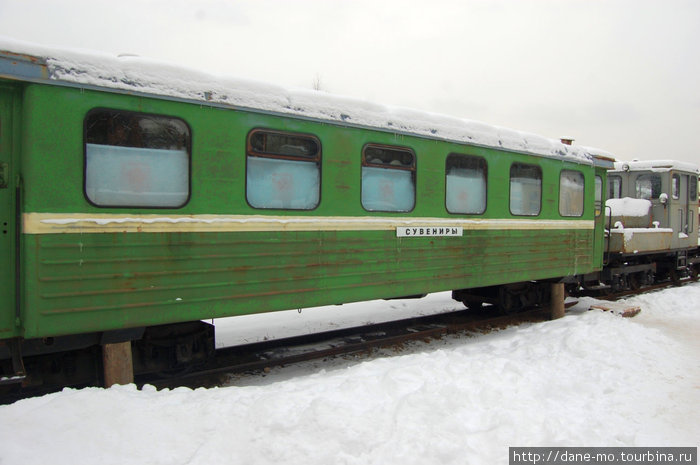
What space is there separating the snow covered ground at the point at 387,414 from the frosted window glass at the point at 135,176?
155 cm

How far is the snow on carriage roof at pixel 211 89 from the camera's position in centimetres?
371

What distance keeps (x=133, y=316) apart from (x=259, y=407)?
1411 mm

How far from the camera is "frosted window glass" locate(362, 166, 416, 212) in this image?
5742mm

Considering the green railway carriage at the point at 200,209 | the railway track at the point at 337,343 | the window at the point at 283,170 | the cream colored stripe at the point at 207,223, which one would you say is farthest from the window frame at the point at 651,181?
the window at the point at 283,170

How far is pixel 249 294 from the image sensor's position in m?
4.84

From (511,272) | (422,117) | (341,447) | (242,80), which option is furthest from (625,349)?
(242,80)

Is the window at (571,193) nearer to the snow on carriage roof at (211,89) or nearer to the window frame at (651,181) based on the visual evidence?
the snow on carriage roof at (211,89)

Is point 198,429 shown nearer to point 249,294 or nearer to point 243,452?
point 243,452

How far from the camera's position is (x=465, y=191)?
680cm

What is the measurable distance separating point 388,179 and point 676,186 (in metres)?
10.7

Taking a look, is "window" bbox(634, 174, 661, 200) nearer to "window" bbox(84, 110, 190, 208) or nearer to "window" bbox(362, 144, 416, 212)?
"window" bbox(362, 144, 416, 212)

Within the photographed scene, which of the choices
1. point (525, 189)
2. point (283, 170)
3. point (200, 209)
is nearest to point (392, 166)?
point (283, 170)

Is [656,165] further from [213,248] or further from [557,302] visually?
[213,248]

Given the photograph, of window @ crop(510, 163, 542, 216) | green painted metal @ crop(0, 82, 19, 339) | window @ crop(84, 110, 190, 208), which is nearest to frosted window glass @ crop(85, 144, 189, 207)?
window @ crop(84, 110, 190, 208)
